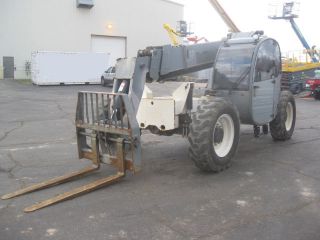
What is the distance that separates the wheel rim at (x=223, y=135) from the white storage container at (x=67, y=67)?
1002 inches

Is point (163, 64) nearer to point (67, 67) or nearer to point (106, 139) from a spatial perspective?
point (106, 139)

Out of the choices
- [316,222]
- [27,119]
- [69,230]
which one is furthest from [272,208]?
[27,119]

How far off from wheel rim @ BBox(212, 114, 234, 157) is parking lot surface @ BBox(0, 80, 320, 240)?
384 mm

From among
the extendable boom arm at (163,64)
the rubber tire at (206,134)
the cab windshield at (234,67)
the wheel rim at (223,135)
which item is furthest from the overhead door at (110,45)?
the rubber tire at (206,134)

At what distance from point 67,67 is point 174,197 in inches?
1077

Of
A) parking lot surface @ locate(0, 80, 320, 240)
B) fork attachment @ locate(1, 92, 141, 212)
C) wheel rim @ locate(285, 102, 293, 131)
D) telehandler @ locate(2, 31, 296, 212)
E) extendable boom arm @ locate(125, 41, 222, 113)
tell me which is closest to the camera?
parking lot surface @ locate(0, 80, 320, 240)

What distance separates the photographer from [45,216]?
488 centimetres

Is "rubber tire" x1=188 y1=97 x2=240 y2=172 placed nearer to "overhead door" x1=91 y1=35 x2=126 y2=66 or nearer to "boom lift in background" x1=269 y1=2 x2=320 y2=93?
"boom lift in background" x1=269 y1=2 x2=320 y2=93

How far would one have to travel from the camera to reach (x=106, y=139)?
20.6 feet

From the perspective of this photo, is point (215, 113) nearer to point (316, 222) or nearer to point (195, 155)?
point (195, 155)

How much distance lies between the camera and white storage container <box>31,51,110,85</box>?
99.4 ft

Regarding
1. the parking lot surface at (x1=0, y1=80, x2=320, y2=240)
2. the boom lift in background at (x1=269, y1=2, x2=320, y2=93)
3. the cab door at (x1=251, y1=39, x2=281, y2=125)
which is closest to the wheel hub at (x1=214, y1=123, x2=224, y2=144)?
the parking lot surface at (x1=0, y1=80, x2=320, y2=240)

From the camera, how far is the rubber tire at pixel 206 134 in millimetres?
6281

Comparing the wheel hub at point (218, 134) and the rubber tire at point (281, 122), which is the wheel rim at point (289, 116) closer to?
the rubber tire at point (281, 122)
